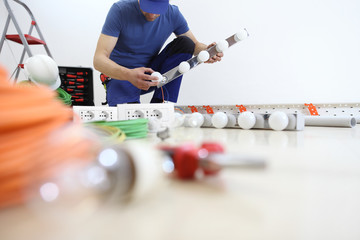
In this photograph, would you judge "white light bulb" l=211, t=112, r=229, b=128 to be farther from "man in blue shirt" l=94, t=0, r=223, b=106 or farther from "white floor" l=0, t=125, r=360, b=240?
"white floor" l=0, t=125, r=360, b=240

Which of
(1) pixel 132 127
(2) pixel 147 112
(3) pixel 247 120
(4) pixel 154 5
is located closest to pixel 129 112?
(2) pixel 147 112

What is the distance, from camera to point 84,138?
0.27m

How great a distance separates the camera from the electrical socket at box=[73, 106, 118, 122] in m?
1.10

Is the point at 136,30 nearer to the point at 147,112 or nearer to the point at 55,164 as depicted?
the point at 147,112

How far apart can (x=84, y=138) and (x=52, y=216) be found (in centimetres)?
10

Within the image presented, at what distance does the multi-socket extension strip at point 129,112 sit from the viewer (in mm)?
1114

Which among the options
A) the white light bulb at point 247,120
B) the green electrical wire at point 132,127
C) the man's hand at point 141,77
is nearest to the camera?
the green electrical wire at point 132,127

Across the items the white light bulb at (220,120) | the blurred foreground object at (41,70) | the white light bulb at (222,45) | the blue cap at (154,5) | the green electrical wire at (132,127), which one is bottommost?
the white light bulb at (220,120)

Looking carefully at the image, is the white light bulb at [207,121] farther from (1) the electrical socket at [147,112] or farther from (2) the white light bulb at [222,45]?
(2) the white light bulb at [222,45]

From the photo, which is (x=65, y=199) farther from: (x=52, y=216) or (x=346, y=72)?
(x=346, y=72)

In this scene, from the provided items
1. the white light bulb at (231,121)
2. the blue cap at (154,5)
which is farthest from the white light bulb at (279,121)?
the blue cap at (154,5)

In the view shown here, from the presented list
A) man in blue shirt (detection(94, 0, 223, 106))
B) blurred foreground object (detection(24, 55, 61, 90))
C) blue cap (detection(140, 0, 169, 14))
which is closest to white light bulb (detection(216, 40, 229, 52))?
man in blue shirt (detection(94, 0, 223, 106))

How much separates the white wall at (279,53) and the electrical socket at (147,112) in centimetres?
120

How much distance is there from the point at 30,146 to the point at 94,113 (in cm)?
93
